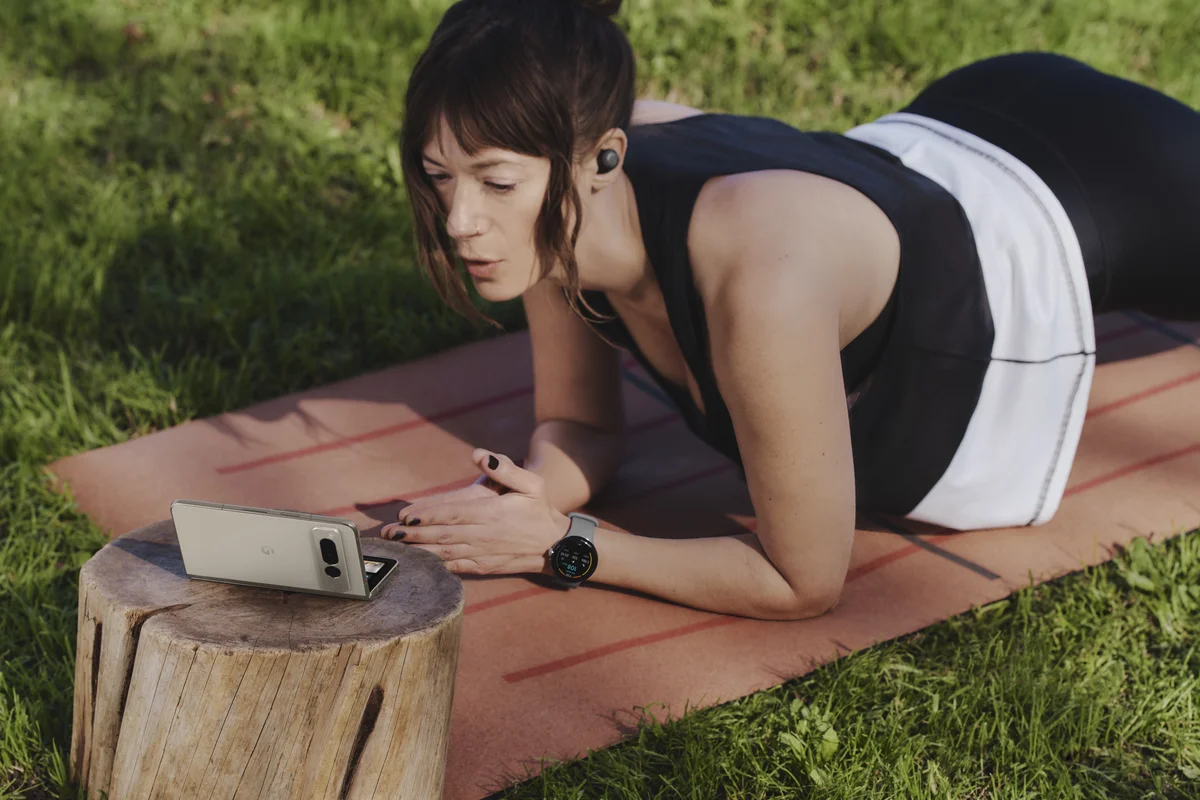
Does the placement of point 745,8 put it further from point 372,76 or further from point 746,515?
point 746,515

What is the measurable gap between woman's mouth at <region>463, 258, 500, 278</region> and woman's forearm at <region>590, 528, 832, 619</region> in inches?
23.8

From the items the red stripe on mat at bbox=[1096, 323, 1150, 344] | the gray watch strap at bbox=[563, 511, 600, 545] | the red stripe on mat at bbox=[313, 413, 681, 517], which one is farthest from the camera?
the red stripe on mat at bbox=[1096, 323, 1150, 344]

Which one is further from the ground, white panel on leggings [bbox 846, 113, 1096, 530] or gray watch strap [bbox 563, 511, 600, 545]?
white panel on leggings [bbox 846, 113, 1096, 530]

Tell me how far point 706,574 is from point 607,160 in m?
0.85

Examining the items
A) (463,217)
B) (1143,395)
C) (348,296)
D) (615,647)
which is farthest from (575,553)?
(1143,395)

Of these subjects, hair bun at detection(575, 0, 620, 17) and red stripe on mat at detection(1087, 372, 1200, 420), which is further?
red stripe on mat at detection(1087, 372, 1200, 420)

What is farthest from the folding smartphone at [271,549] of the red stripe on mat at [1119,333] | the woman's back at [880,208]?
the red stripe on mat at [1119,333]

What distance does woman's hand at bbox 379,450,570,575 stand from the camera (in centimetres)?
251

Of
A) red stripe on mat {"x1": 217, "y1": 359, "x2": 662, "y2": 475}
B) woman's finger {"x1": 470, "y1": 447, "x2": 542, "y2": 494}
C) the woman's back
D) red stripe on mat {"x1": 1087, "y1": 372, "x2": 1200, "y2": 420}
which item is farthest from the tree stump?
red stripe on mat {"x1": 1087, "y1": 372, "x2": 1200, "y2": 420}

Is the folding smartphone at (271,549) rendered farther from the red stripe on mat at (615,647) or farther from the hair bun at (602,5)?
the hair bun at (602,5)

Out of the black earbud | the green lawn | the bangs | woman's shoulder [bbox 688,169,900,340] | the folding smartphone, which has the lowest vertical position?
the green lawn

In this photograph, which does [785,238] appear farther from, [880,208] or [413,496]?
[413,496]

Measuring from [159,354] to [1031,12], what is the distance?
408cm

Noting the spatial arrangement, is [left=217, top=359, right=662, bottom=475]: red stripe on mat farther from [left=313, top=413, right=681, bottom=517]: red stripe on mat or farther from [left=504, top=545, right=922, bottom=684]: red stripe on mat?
[left=504, top=545, right=922, bottom=684]: red stripe on mat
